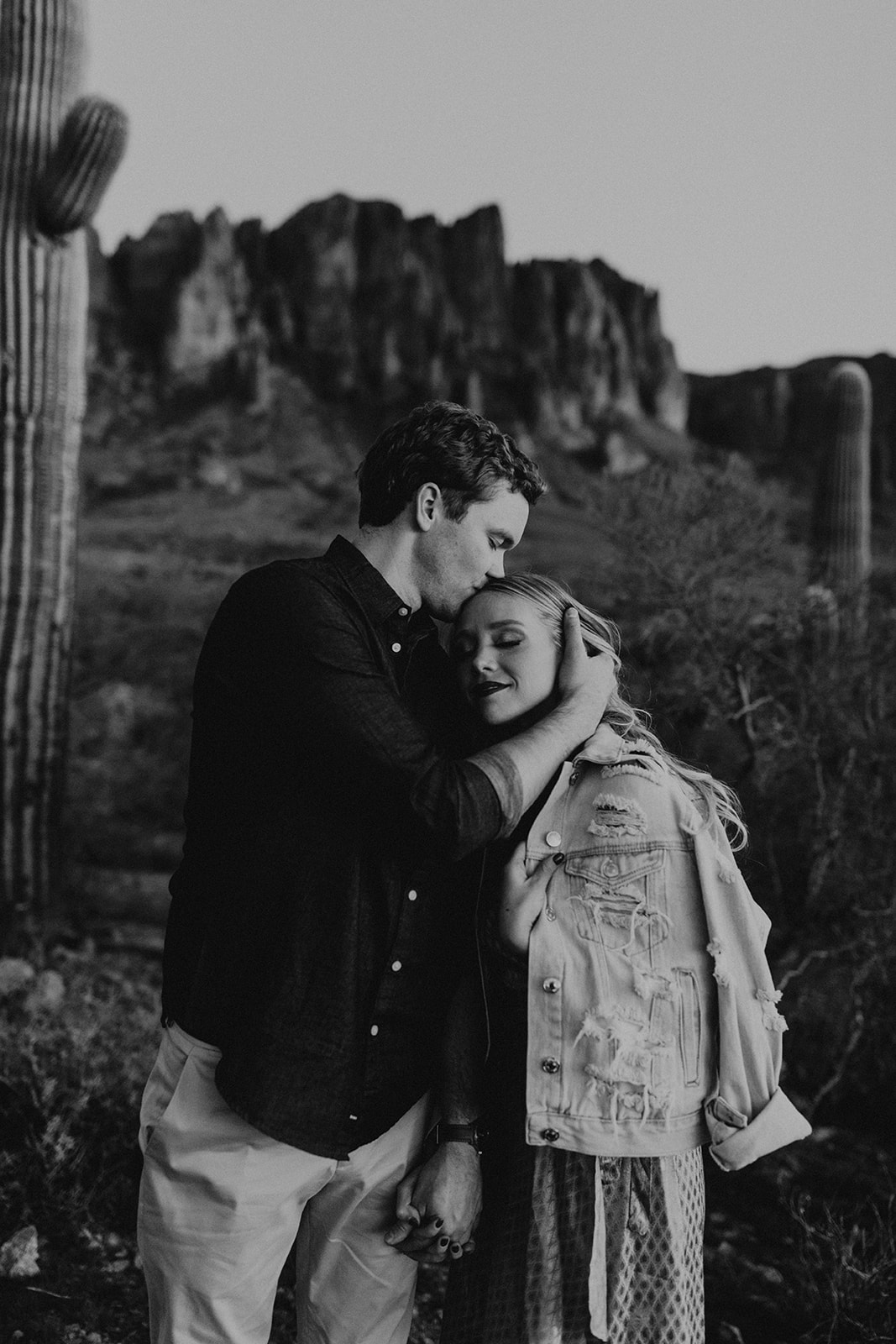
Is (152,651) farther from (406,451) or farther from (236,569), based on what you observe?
(406,451)

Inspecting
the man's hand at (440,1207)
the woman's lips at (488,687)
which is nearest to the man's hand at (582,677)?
the woman's lips at (488,687)

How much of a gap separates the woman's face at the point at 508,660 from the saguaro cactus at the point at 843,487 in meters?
5.57

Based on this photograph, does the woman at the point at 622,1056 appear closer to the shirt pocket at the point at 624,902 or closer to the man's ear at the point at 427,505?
the shirt pocket at the point at 624,902

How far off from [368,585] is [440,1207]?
1.09 meters

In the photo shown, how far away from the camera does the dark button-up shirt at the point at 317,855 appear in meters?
1.72

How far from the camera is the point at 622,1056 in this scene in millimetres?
1815

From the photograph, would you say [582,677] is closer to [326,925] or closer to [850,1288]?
[326,925]

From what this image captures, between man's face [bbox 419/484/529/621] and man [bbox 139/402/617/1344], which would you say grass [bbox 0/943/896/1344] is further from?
man's face [bbox 419/484/529/621]

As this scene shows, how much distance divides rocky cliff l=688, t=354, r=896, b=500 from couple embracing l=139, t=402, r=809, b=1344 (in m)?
57.8

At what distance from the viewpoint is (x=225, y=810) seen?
189 cm

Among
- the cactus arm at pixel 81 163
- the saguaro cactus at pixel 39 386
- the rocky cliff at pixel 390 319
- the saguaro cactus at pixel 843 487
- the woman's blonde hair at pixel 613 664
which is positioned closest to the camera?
the woman's blonde hair at pixel 613 664

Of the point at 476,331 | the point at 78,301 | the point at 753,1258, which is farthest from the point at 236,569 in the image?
the point at 476,331

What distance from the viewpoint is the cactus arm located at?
5.98 metres

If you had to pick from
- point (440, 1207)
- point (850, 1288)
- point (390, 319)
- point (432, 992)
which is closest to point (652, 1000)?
point (432, 992)
